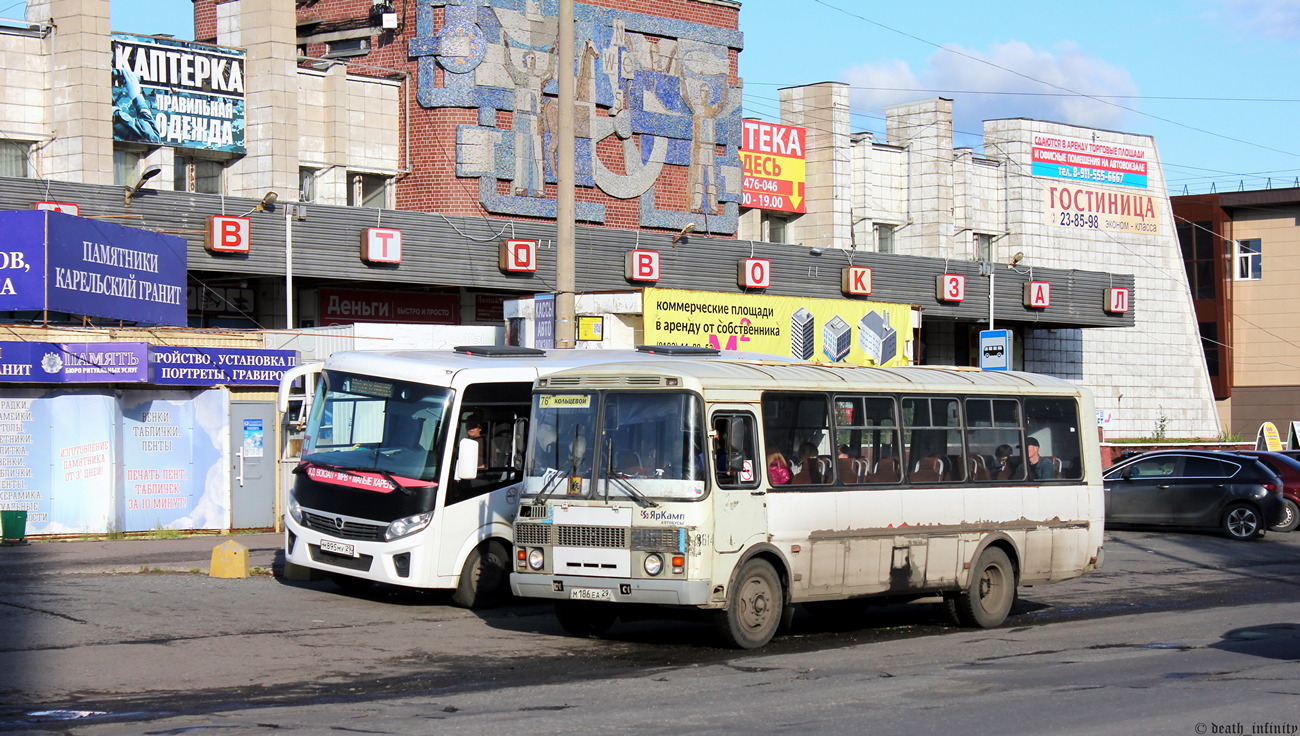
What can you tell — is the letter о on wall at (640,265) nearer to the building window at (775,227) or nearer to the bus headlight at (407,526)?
the building window at (775,227)

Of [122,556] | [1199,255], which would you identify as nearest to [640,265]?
[122,556]

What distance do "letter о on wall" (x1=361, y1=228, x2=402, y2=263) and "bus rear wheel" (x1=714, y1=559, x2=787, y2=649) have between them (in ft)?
59.7

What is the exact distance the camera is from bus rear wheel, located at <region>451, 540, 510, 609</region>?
1509 centimetres

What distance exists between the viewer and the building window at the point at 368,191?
108 ft

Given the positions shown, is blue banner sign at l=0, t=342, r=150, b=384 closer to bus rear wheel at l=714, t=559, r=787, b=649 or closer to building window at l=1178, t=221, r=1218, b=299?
bus rear wheel at l=714, t=559, r=787, b=649

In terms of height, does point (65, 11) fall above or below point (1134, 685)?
above

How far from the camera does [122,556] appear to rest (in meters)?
19.1

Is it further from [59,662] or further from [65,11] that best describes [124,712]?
[65,11]

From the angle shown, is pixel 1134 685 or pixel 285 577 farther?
pixel 285 577

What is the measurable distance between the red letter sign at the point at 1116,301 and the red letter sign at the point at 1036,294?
10.6 ft

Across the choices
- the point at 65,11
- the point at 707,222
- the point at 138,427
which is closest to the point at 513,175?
the point at 707,222

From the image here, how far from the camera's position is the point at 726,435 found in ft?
40.3

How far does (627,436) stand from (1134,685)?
4461mm

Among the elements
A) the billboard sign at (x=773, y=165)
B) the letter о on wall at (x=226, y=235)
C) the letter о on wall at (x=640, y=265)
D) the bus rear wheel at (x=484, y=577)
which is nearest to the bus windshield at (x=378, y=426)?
the bus rear wheel at (x=484, y=577)
